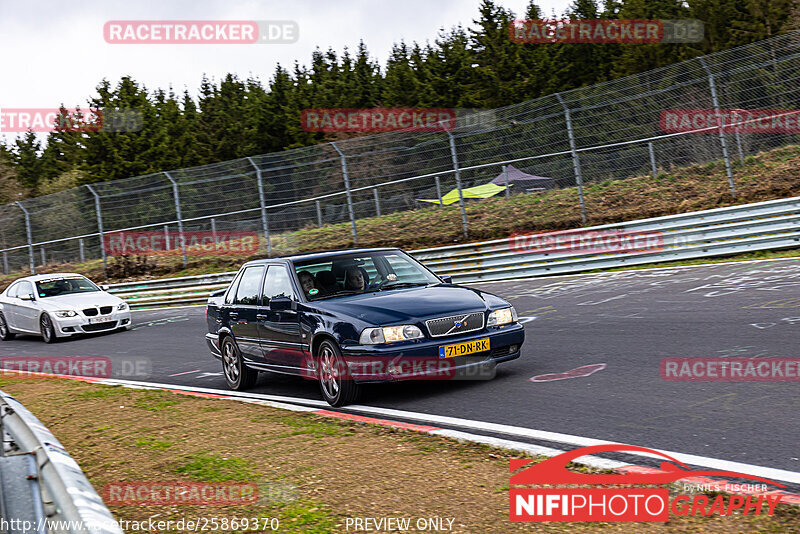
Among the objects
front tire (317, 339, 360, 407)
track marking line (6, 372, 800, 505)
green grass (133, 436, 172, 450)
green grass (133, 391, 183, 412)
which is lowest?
track marking line (6, 372, 800, 505)

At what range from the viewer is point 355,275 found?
27.7 feet

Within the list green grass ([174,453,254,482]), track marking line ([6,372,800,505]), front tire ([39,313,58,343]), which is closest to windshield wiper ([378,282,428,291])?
track marking line ([6,372,800,505])

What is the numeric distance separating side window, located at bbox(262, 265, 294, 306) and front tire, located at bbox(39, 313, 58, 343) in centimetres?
975

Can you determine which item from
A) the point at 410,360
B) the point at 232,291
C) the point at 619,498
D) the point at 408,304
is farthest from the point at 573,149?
the point at 619,498

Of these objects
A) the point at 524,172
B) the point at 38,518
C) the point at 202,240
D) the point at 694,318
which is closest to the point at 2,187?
the point at 202,240

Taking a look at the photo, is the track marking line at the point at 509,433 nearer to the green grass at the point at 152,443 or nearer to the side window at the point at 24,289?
the green grass at the point at 152,443

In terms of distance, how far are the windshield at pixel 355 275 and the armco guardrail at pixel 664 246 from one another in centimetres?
841

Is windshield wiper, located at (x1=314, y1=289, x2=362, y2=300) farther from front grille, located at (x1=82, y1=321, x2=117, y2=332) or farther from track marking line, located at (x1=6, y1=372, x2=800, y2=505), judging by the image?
front grille, located at (x1=82, y1=321, x2=117, y2=332)

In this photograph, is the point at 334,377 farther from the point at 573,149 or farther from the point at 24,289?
the point at 24,289

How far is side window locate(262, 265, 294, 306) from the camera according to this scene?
→ 854cm

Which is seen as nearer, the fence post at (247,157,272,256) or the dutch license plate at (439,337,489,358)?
the dutch license plate at (439,337,489,358)

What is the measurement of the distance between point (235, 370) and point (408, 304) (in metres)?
2.86

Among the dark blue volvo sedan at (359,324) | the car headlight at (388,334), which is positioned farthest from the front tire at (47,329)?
the car headlight at (388,334)

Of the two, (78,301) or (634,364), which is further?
(78,301)
